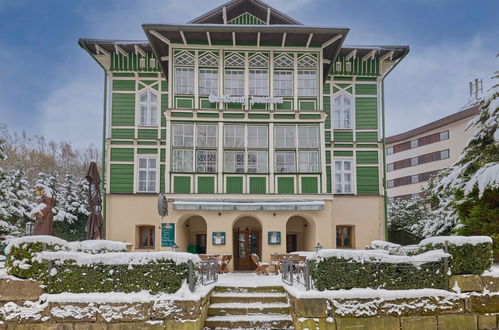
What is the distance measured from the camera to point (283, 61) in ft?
63.2

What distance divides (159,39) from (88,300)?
12378 mm

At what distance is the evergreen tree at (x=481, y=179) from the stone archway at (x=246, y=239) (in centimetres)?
827

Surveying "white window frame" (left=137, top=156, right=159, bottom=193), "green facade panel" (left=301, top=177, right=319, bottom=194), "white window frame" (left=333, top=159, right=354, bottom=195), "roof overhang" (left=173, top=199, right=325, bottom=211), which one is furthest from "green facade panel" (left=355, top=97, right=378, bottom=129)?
"white window frame" (left=137, top=156, right=159, bottom=193)

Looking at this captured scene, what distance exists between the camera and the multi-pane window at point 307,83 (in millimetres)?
19172

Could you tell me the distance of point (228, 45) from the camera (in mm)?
19047

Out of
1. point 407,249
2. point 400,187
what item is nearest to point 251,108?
point 407,249

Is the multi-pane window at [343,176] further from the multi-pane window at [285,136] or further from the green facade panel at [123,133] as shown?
the green facade panel at [123,133]

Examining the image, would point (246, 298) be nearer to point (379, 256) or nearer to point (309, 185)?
point (379, 256)

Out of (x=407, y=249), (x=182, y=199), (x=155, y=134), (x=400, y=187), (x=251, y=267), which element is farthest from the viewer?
(x=400, y=187)

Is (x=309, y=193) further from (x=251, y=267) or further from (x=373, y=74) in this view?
(x=373, y=74)

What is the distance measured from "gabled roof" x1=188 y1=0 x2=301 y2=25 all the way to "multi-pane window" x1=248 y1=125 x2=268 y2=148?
5.23 meters

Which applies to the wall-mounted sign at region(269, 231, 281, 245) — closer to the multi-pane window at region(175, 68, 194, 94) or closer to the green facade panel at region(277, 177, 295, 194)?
the green facade panel at region(277, 177, 295, 194)

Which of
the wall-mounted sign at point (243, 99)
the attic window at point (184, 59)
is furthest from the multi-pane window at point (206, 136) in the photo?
the attic window at point (184, 59)

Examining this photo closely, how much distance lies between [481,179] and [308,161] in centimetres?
721
